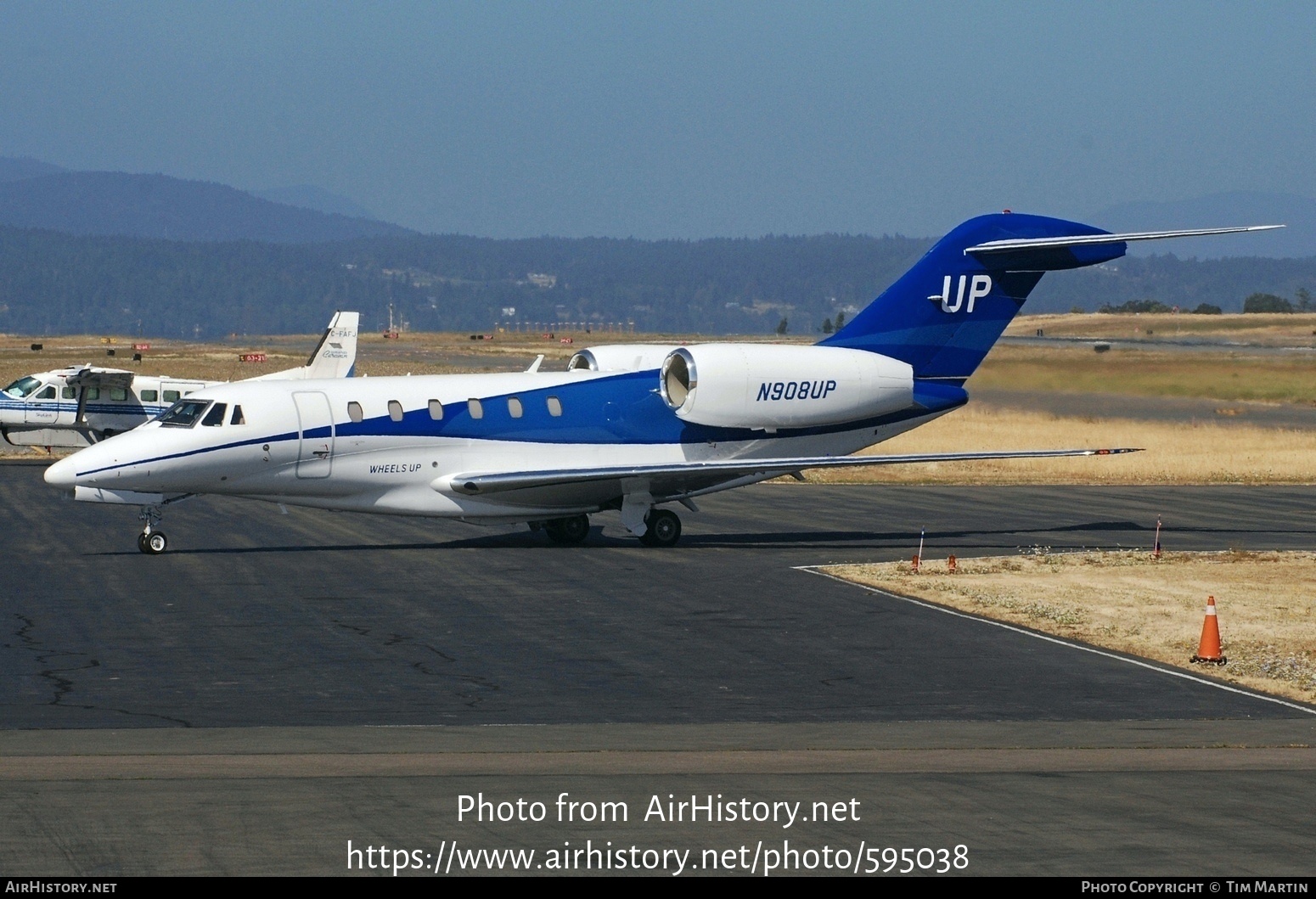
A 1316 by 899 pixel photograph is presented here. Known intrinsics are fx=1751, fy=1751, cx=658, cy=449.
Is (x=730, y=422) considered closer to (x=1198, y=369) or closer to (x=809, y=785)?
(x=809, y=785)

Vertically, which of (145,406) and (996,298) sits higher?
(996,298)

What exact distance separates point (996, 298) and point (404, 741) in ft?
67.0

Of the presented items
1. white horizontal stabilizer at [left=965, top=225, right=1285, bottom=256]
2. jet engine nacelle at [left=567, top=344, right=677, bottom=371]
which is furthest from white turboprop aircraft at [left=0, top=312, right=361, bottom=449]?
white horizontal stabilizer at [left=965, top=225, right=1285, bottom=256]

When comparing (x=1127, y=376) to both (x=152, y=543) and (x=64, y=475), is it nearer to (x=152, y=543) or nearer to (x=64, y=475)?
(x=152, y=543)

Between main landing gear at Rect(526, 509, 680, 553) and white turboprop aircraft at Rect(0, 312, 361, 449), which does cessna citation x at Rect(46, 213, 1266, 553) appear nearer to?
main landing gear at Rect(526, 509, 680, 553)

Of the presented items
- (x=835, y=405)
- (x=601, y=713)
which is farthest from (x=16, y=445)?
(x=601, y=713)

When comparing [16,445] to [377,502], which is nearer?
[377,502]

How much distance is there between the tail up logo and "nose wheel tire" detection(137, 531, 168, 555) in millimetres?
14482

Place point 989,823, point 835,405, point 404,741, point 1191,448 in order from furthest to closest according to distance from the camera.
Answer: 1. point 1191,448
2. point 835,405
3. point 404,741
4. point 989,823

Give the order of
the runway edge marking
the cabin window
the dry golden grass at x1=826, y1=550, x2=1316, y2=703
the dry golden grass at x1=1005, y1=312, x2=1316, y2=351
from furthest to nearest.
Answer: the dry golden grass at x1=1005, y1=312, x2=1316, y2=351, the cabin window, the dry golden grass at x1=826, y1=550, x2=1316, y2=703, the runway edge marking

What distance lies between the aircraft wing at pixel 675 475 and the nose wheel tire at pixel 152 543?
15.8ft

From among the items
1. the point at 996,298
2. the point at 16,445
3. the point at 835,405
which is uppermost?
the point at 996,298

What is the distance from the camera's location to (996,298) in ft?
108

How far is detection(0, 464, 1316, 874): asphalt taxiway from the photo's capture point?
38.8ft
